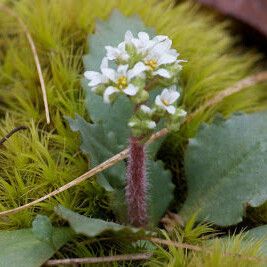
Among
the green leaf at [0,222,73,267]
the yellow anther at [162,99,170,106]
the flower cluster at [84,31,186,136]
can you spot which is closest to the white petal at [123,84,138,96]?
the flower cluster at [84,31,186,136]

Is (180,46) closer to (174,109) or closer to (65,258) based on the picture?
(174,109)

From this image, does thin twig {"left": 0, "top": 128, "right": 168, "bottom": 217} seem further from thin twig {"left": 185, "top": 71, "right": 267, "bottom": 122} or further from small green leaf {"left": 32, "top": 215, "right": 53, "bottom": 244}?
thin twig {"left": 185, "top": 71, "right": 267, "bottom": 122}

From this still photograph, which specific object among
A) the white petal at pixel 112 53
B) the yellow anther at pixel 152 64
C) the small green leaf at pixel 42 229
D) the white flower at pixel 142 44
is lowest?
the small green leaf at pixel 42 229

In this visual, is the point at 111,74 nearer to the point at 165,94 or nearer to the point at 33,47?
the point at 165,94

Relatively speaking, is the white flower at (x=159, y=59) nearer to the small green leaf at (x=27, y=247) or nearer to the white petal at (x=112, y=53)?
the white petal at (x=112, y=53)

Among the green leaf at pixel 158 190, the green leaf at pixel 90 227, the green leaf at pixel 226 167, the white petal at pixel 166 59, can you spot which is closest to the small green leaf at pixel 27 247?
the green leaf at pixel 90 227

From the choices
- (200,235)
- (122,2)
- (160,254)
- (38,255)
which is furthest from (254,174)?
(122,2)
